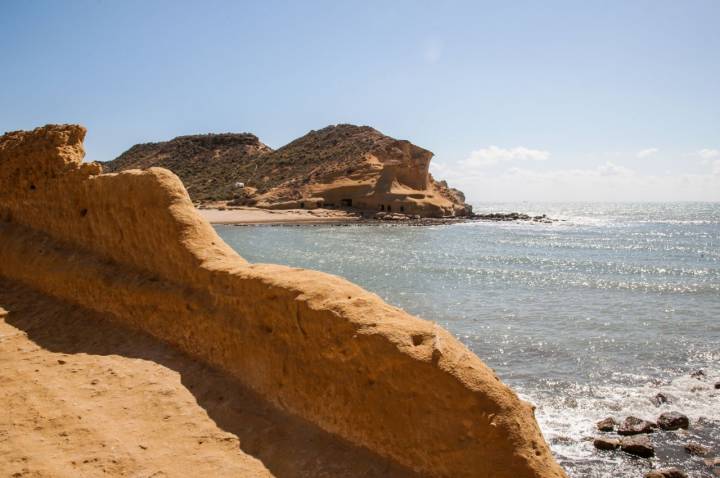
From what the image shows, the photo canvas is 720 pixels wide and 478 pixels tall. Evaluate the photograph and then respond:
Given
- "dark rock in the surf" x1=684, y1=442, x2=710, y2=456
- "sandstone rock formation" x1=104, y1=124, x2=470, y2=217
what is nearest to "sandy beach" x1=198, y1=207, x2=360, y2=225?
"sandstone rock formation" x1=104, y1=124, x2=470, y2=217

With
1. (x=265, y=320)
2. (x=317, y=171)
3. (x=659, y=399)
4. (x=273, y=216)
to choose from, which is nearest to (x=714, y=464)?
(x=659, y=399)

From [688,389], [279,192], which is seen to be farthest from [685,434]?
[279,192]

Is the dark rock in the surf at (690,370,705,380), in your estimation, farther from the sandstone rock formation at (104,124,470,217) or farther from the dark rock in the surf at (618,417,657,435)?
the sandstone rock formation at (104,124,470,217)

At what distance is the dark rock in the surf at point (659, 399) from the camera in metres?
8.58

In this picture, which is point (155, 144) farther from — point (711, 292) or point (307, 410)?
point (307, 410)

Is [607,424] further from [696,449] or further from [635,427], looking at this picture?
[696,449]

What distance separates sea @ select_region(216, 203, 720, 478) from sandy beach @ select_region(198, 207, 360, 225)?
12.3 m

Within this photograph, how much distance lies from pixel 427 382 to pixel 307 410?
115cm

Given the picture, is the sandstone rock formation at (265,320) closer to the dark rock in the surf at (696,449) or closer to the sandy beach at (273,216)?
the dark rock in the surf at (696,449)

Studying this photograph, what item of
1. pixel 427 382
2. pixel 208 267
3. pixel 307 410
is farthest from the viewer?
pixel 208 267

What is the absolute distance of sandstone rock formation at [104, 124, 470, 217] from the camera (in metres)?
52.7

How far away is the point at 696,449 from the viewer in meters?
7.05

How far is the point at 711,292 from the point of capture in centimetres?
1831

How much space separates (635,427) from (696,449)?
0.77m
